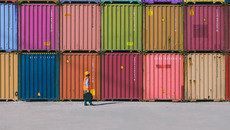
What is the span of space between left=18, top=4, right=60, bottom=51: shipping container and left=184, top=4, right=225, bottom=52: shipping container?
26.6 ft

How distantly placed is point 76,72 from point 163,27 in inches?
237

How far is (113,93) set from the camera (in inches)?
717

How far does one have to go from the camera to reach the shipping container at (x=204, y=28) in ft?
60.3

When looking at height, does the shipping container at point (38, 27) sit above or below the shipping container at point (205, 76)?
above

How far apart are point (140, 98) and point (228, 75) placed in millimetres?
5578

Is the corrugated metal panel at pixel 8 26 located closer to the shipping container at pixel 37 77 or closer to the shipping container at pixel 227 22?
the shipping container at pixel 37 77

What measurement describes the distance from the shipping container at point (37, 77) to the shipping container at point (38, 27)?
2.04 feet

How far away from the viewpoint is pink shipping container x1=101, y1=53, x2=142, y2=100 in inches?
717

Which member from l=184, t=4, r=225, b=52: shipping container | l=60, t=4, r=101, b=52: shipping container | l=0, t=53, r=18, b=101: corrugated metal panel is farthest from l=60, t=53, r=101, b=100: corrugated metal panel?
l=184, t=4, r=225, b=52: shipping container

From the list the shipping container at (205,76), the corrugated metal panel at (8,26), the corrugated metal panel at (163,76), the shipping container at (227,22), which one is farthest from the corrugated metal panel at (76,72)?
the shipping container at (227,22)
